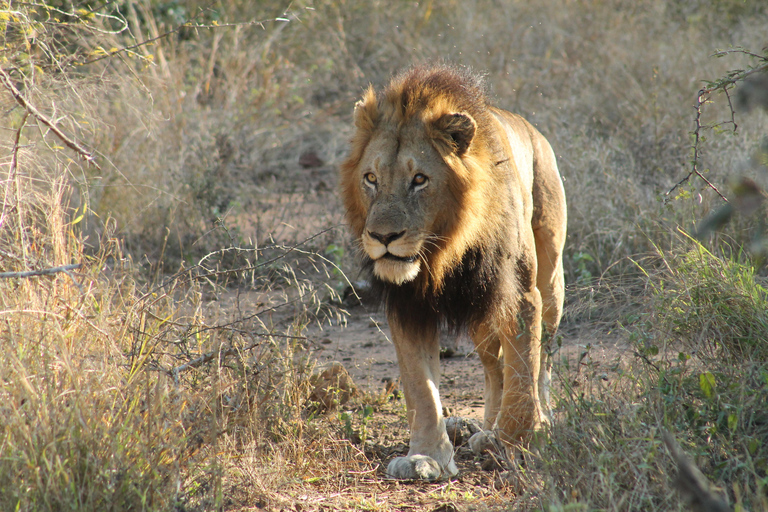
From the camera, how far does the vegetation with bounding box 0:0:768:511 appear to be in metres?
2.63

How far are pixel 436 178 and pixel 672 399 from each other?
138cm

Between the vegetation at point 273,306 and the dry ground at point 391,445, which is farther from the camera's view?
the dry ground at point 391,445

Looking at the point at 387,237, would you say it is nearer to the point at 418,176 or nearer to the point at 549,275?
the point at 418,176

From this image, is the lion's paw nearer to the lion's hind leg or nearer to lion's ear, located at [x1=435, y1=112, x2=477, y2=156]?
the lion's hind leg

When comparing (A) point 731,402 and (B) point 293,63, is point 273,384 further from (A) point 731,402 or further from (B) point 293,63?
(B) point 293,63

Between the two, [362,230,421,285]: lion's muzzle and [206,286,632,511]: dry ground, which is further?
[362,230,421,285]: lion's muzzle

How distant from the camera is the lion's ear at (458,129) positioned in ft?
11.6

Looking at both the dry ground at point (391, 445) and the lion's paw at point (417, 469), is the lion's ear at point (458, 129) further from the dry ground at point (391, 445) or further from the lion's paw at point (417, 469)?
the lion's paw at point (417, 469)

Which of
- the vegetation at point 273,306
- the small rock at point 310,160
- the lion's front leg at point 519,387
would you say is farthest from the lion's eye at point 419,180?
the small rock at point 310,160

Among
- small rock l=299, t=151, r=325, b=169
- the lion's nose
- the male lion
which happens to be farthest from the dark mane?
A: small rock l=299, t=151, r=325, b=169

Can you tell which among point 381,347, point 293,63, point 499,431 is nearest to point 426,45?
point 293,63

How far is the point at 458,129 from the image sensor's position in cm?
356

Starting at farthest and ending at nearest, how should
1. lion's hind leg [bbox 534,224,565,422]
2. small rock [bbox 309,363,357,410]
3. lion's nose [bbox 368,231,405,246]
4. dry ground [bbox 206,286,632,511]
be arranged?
1. lion's hind leg [bbox 534,224,565,422]
2. small rock [bbox 309,363,357,410]
3. lion's nose [bbox 368,231,405,246]
4. dry ground [bbox 206,286,632,511]

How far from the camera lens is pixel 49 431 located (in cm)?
250
